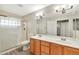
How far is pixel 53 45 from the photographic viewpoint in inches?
55.4

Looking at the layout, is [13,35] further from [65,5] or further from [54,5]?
[65,5]

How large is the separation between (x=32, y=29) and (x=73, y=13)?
682 millimetres

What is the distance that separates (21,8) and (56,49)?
882mm

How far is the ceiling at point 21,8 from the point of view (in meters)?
1.18

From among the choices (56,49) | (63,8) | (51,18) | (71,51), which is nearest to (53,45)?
(56,49)

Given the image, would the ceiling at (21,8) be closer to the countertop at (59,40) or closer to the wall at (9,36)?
the wall at (9,36)

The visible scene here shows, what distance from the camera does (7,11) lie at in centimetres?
120

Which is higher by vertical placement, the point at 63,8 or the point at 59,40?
the point at 63,8

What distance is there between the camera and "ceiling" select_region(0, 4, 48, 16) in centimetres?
118

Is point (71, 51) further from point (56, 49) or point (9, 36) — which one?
point (9, 36)

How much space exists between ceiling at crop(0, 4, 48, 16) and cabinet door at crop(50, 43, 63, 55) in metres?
0.65

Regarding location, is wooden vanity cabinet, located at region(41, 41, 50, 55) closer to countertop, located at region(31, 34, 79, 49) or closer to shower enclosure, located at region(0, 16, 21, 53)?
countertop, located at region(31, 34, 79, 49)

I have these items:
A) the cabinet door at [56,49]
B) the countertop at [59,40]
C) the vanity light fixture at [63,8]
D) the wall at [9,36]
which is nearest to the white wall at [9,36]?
the wall at [9,36]
